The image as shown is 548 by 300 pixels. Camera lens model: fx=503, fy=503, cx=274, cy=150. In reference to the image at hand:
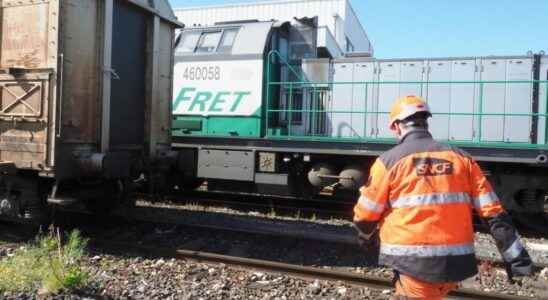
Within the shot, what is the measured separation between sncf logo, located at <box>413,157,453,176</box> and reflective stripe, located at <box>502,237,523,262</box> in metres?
0.48

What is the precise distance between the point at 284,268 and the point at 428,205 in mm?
2905

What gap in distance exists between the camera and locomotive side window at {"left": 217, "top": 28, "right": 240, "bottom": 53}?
30.4 ft

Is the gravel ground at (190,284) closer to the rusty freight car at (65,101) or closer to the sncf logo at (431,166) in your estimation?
the rusty freight car at (65,101)

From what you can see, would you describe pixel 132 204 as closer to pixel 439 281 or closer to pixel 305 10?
pixel 439 281

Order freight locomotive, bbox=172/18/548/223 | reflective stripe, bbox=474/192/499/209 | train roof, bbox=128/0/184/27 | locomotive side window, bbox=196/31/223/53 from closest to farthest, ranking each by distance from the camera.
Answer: reflective stripe, bbox=474/192/499/209 < train roof, bbox=128/0/184/27 < freight locomotive, bbox=172/18/548/223 < locomotive side window, bbox=196/31/223/53

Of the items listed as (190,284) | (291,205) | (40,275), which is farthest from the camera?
(291,205)

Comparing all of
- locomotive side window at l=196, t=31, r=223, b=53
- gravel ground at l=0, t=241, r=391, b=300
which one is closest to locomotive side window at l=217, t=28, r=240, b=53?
locomotive side window at l=196, t=31, r=223, b=53

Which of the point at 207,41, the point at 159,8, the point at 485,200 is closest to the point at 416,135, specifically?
the point at 485,200

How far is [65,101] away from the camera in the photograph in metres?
5.54

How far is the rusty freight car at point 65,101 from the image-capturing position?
17.9 feet

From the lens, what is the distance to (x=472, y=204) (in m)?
2.74

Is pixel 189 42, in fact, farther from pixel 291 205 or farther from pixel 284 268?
pixel 284 268

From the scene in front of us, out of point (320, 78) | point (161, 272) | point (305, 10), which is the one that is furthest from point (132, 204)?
point (305, 10)

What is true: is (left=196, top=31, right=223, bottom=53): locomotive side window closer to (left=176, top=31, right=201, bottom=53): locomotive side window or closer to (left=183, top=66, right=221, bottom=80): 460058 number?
(left=176, top=31, right=201, bottom=53): locomotive side window
